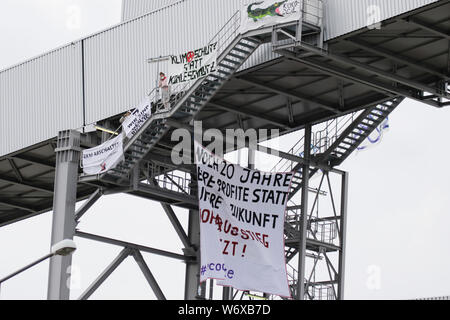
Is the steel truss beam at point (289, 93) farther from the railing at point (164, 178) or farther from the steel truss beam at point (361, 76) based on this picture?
the railing at point (164, 178)

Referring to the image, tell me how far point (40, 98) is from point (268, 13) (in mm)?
15439

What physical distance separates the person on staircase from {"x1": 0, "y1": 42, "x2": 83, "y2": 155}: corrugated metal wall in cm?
596

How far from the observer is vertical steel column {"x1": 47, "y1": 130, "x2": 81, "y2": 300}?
44.7 meters

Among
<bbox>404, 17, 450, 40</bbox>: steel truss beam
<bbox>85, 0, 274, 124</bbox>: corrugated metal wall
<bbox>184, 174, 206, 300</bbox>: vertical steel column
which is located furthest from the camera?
<bbox>184, 174, 206, 300</bbox>: vertical steel column

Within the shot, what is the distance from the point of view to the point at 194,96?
4244 cm

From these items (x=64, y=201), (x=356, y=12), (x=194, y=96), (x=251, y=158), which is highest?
(x=356, y=12)

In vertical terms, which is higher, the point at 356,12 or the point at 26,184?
the point at 356,12

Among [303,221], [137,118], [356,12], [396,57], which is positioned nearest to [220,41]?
[137,118]

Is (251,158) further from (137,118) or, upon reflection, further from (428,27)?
(428,27)

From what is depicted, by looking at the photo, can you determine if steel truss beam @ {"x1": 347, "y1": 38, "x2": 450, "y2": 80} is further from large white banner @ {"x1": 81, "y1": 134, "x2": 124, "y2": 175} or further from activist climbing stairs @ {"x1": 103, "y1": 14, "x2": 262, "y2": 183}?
large white banner @ {"x1": 81, "y1": 134, "x2": 124, "y2": 175}

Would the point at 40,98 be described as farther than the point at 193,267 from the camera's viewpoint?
No

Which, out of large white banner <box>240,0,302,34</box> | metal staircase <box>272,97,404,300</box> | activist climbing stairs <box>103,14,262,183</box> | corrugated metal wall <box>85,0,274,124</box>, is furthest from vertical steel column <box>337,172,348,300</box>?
large white banner <box>240,0,302,34</box>

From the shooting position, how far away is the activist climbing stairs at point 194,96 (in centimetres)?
4100

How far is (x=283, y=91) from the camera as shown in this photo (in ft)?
149
